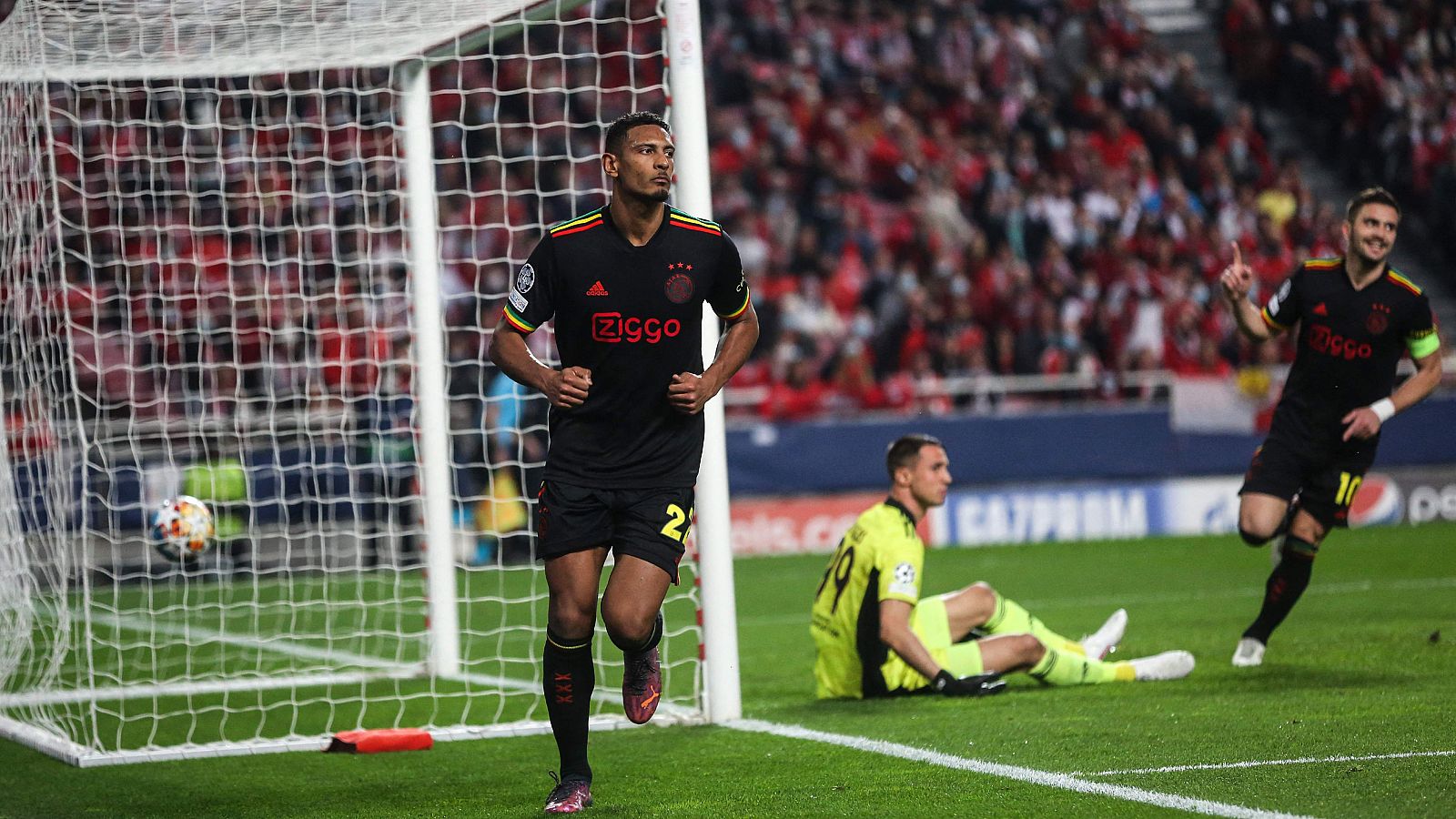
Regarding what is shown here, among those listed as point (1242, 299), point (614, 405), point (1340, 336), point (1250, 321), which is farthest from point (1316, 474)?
point (614, 405)

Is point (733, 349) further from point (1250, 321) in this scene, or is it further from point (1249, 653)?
point (1249, 653)

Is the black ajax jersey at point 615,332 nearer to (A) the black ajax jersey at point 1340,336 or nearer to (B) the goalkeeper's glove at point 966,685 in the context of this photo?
(B) the goalkeeper's glove at point 966,685

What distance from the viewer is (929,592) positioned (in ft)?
41.1

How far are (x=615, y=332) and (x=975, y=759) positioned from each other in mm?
1923

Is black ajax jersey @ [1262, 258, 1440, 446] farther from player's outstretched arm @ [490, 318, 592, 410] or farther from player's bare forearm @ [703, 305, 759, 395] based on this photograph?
player's outstretched arm @ [490, 318, 592, 410]

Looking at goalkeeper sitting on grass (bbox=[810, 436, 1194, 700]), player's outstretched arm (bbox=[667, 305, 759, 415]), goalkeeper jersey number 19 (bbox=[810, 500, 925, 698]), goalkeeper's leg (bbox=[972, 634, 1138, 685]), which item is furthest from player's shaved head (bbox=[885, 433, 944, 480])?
player's outstretched arm (bbox=[667, 305, 759, 415])

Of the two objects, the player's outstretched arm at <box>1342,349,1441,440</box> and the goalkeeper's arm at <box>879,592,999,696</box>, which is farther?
the player's outstretched arm at <box>1342,349,1441,440</box>

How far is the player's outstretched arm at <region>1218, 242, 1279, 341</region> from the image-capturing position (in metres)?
7.60

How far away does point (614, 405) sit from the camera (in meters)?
5.35

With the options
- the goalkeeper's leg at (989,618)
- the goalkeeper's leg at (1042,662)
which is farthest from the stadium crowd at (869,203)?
the goalkeeper's leg at (1042,662)

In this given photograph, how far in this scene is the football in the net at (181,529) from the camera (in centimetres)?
800

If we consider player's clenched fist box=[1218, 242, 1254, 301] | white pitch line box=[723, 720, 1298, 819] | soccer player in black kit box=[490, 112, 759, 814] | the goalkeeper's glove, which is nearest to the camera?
white pitch line box=[723, 720, 1298, 819]

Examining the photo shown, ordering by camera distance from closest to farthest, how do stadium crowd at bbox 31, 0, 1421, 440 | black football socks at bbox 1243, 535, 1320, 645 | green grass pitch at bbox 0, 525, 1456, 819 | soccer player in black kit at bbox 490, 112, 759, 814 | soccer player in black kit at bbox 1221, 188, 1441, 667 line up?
A: green grass pitch at bbox 0, 525, 1456, 819 → soccer player in black kit at bbox 490, 112, 759, 814 → soccer player in black kit at bbox 1221, 188, 1441, 667 → black football socks at bbox 1243, 535, 1320, 645 → stadium crowd at bbox 31, 0, 1421, 440

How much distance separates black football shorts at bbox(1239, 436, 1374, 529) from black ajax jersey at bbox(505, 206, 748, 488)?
3.77m
